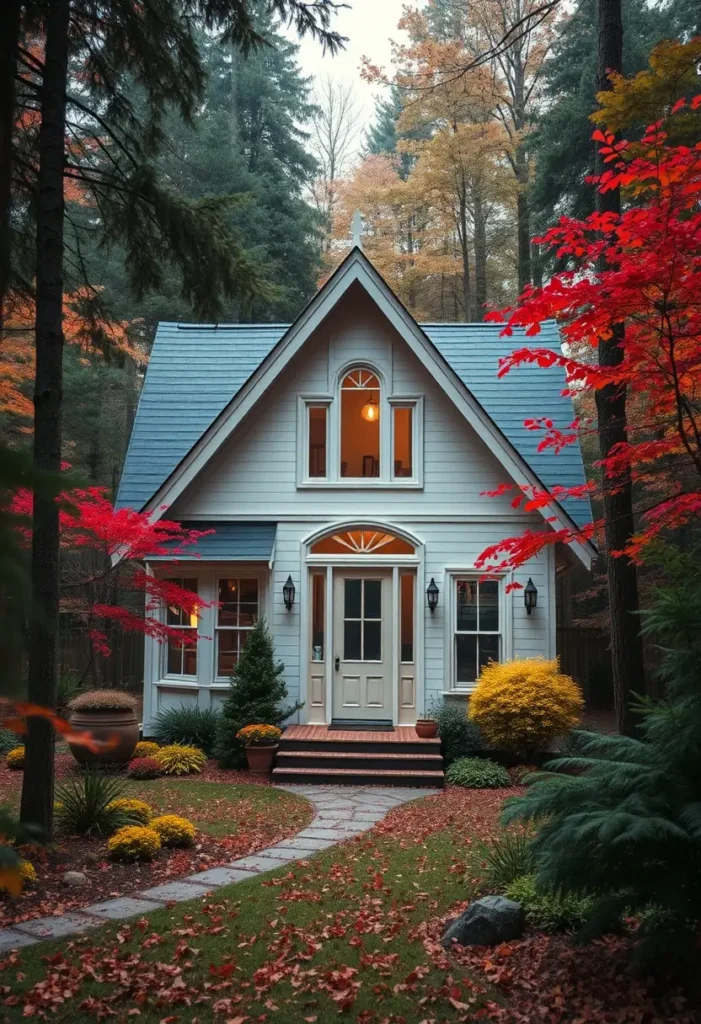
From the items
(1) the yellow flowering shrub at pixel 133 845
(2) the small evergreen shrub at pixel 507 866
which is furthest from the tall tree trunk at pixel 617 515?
(1) the yellow flowering shrub at pixel 133 845

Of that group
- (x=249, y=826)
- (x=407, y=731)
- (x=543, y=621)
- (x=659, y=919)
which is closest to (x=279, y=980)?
(x=659, y=919)

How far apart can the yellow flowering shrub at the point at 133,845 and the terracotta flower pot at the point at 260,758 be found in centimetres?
480

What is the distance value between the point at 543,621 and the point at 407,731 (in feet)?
8.77

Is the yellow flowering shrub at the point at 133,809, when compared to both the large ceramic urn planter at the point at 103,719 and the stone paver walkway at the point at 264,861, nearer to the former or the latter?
the stone paver walkway at the point at 264,861

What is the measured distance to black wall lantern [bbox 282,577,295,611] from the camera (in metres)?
14.1

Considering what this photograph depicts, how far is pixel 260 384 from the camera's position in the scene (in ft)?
45.4

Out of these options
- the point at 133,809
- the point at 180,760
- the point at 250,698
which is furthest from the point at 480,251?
the point at 133,809

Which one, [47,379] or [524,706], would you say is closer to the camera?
[47,379]

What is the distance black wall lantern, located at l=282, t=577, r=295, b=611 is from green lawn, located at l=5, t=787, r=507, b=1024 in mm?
6527

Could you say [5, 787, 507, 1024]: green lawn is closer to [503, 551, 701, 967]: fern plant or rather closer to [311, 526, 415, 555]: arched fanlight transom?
[503, 551, 701, 967]: fern plant

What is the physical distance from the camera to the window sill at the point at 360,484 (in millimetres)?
14336

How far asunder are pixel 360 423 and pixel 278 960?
9.97 metres

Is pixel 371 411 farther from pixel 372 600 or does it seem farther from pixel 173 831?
pixel 173 831

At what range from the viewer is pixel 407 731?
13734 mm
